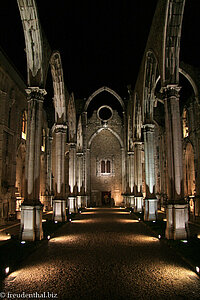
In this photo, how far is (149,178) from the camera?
14641 mm

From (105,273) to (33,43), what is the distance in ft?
30.9

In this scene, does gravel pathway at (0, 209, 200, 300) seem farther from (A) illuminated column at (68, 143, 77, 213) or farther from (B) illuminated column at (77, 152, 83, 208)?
(B) illuminated column at (77, 152, 83, 208)

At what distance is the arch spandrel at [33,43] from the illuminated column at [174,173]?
5499mm

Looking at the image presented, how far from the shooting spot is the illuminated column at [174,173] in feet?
29.7

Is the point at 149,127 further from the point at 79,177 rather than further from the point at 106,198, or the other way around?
the point at 106,198

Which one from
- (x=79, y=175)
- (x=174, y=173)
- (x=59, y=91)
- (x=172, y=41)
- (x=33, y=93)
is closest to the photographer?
(x=174, y=173)

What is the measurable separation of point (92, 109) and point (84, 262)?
2652cm

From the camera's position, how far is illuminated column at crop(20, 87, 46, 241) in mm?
9031

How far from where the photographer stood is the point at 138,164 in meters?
19.8

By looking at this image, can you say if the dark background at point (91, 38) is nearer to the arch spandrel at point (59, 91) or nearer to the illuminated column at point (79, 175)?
the arch spandrel at point (59, 91)

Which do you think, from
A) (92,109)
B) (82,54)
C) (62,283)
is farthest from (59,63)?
(92,109)

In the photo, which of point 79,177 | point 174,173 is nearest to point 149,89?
point 174,173

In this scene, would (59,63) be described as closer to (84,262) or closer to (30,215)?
(30,215)

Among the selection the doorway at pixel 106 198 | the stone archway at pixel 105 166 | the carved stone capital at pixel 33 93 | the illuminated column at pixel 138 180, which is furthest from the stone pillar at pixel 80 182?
the carved stone capital at pixel 33 93
